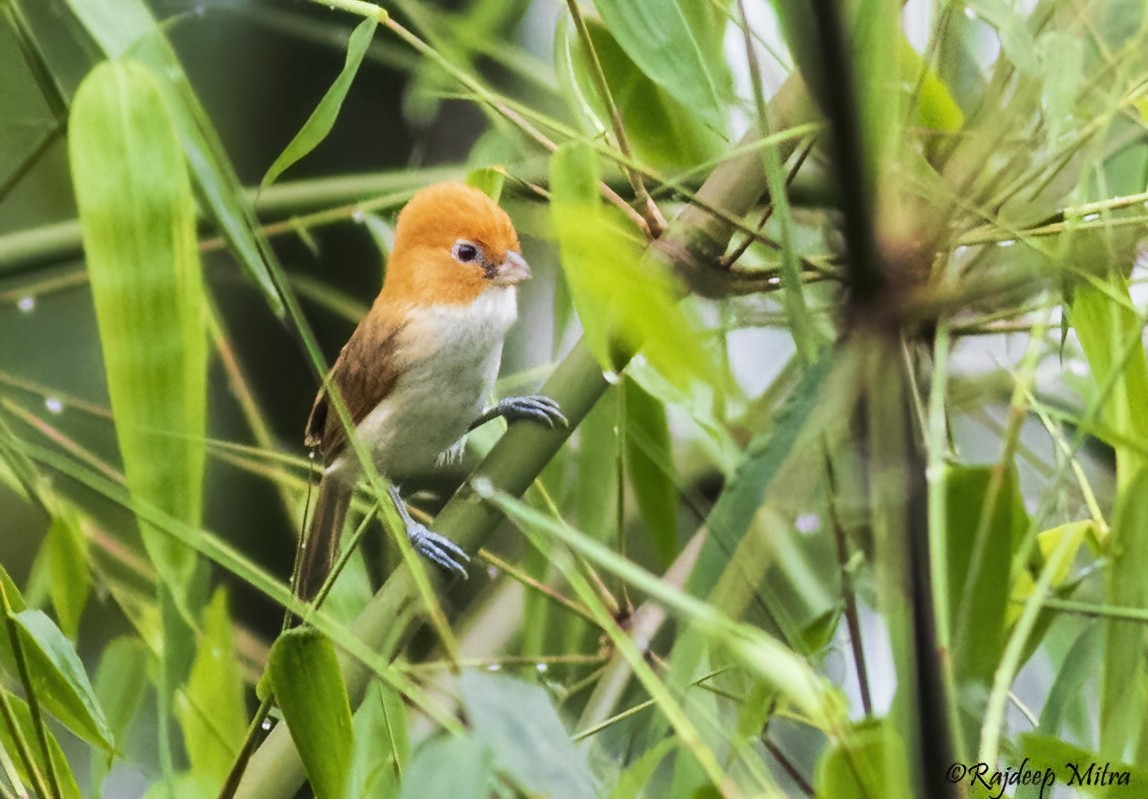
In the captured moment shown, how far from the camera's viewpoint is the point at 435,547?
0.36 m

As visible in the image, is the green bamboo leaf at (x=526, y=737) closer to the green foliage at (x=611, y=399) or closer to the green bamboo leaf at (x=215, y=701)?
the green foliage at (x=611, y=399)

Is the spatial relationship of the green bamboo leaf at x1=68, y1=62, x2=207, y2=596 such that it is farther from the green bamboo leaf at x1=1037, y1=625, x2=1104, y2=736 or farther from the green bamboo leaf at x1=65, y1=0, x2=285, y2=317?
the green bamboo leaf at x1=1037, y1=625, x2=1104, y2=736

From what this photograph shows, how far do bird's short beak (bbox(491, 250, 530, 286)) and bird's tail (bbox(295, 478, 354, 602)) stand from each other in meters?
0.10

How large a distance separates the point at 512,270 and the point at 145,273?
0.14 m

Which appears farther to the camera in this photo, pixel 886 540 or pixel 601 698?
pixel 601 698

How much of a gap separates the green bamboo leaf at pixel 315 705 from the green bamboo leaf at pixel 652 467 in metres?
0.13

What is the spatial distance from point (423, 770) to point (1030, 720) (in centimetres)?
24

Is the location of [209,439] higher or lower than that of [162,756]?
higher

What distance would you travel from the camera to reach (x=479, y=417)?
396 millimetres

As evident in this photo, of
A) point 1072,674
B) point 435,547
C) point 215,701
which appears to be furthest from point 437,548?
point 1072,674

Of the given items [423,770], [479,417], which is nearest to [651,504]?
[479,417]

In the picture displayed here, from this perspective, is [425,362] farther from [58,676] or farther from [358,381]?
[58,676]

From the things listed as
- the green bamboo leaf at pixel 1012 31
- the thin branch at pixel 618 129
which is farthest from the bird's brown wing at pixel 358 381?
the green bamboo leaf at pixel 1012 31

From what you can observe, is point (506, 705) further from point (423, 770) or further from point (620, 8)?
point (620, 8)
